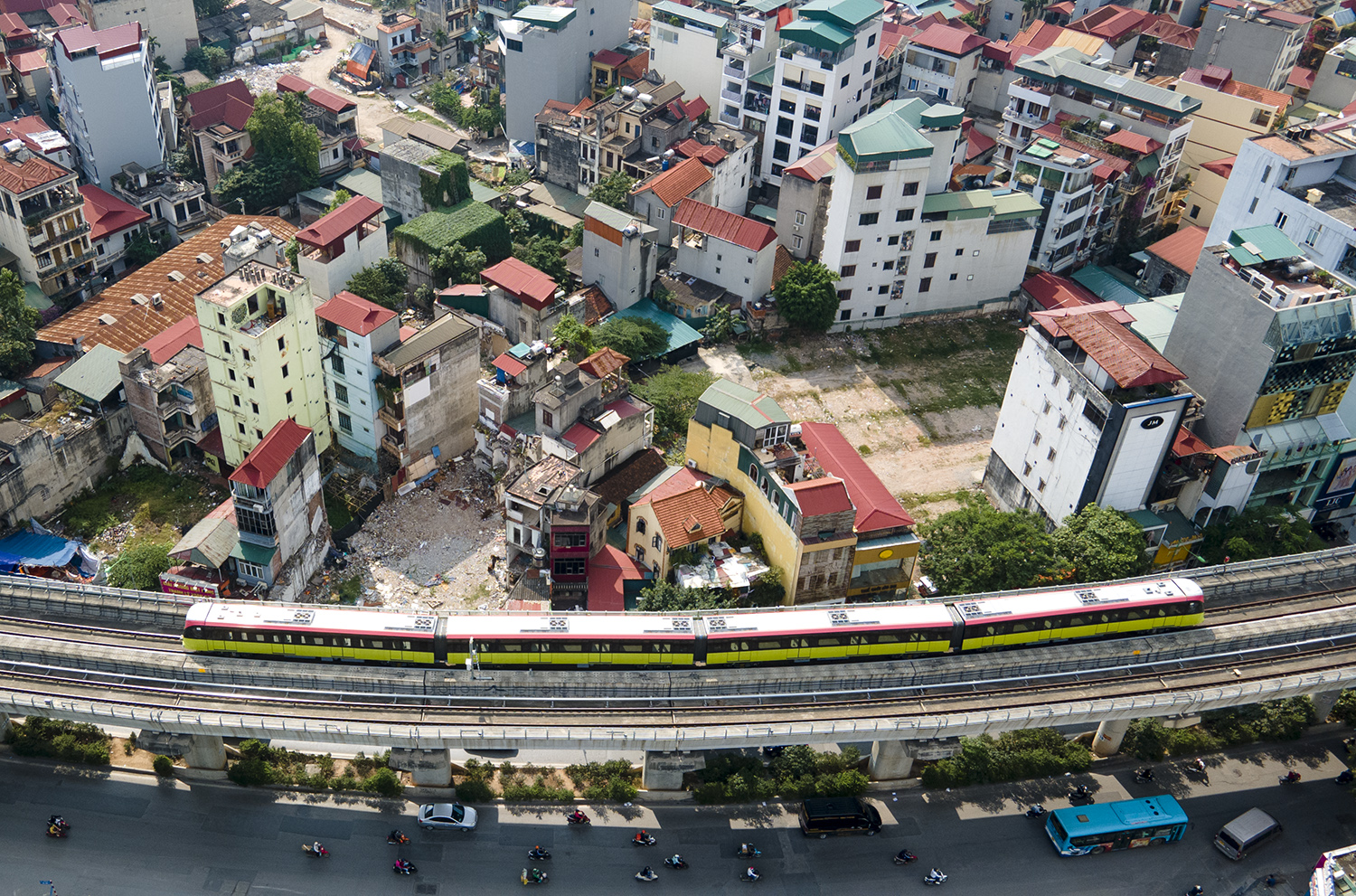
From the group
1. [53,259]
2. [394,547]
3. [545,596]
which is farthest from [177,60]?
[545,596]

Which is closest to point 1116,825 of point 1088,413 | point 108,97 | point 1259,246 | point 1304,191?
point 1088,413

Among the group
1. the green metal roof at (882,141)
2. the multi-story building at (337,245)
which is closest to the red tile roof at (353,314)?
the multi-story building at (337,245)

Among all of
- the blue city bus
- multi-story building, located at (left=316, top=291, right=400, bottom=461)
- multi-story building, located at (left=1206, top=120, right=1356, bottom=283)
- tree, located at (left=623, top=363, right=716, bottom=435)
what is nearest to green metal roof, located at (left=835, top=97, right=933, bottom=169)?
tree, located at (left=623, top=363, right=716, bottom=435)

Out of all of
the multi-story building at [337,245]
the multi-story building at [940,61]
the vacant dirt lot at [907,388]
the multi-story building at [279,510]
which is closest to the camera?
the multi-story building at [279,510]

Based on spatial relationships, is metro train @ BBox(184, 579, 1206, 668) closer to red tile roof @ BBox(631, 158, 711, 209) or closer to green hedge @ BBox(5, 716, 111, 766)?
green hedge @ BBox(5, 716, 111, 766)

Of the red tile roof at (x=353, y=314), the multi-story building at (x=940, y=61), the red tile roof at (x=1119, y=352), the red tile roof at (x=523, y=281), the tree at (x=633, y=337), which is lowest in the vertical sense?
the tree at (x=633, y=337)

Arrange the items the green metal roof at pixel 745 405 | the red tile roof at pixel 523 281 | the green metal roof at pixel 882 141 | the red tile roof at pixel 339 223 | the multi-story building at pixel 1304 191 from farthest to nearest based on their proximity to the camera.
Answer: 1. the red tile roof at pixel 339 223
2. the red tile roof at pixel 523 281
3. the green metal roof at pixel 882 141
4. the multi-story building at pixel 1304 191
5. the green metal roof at pixel 745 405

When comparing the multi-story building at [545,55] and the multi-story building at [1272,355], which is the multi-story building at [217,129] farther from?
the multi-story building at [1272,355]
